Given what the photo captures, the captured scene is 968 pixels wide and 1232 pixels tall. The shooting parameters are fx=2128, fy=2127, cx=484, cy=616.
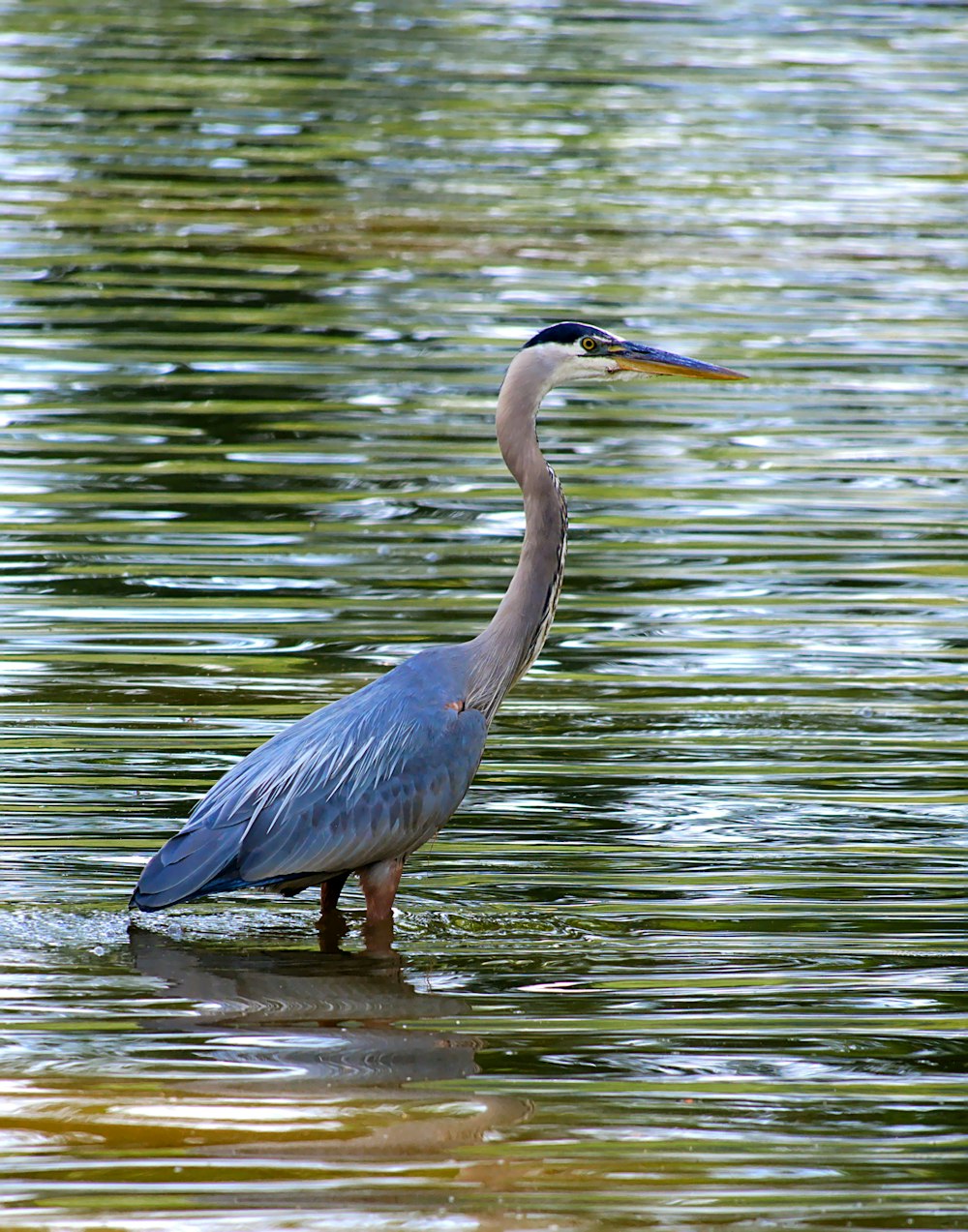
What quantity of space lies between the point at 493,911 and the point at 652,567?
122 inches

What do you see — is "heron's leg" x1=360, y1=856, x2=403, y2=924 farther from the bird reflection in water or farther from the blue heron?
the bird reflection in water

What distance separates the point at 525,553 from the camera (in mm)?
6172

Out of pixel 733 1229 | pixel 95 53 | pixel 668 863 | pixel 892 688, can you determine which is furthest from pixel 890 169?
pixel 733 1229

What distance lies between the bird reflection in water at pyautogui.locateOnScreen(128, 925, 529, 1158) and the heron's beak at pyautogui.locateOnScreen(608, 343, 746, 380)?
6.29ft

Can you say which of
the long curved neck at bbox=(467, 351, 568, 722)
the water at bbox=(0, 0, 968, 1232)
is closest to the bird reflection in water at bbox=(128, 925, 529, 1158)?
the water at bbox=(0, 0, 968, 1232)

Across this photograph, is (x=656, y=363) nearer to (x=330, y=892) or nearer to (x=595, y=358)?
(x=595, y=358)

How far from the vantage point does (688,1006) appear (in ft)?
16.8

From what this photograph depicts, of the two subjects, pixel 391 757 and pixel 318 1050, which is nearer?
pixel 318 1050

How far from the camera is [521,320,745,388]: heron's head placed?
615 cm

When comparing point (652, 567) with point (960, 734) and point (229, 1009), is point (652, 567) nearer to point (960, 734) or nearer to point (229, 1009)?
point (960, 734)

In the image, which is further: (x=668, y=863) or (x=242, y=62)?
(x=242, y=62)

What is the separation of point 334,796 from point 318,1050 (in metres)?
0.98

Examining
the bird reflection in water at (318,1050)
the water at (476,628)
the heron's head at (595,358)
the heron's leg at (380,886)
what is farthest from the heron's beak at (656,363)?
the bird reflection in water at (318,1050)

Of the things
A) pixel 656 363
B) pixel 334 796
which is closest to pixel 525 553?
pixel 656 363
